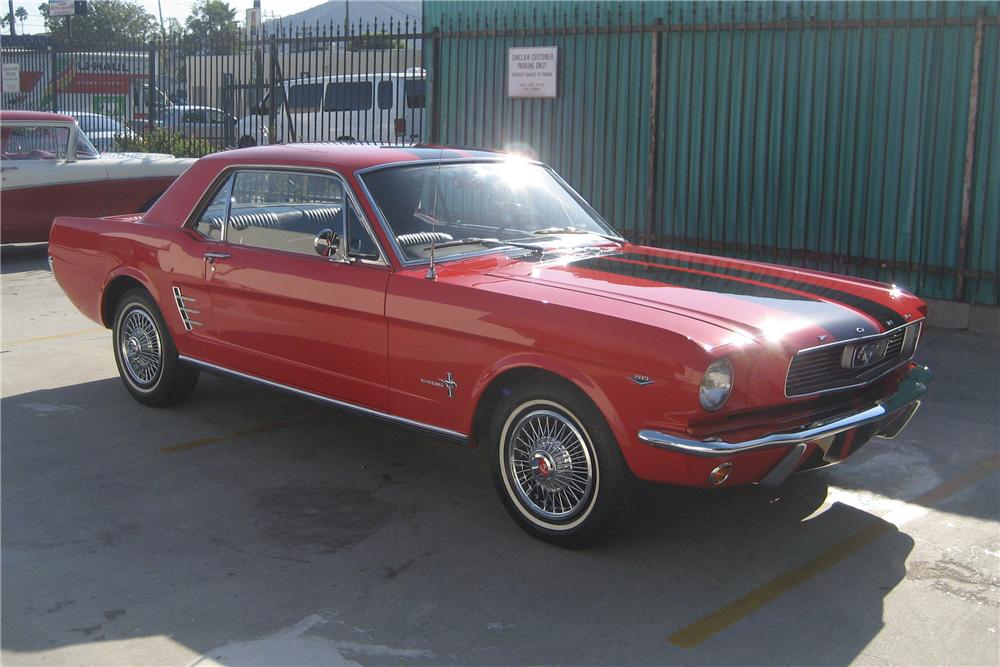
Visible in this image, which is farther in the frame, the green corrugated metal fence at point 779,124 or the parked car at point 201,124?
the parked car at point 201,124

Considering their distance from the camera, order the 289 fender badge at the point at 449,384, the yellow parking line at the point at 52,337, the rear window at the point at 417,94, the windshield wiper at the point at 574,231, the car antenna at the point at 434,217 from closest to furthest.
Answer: the 289 fender badge at the point at 449,384, the car antenna at the point at 434,217, the windshield wiper at the point at 574,231, the yellow parking line at the point at 52,337, the rear window at the point at 417,94

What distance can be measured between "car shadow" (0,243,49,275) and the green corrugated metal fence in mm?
5316

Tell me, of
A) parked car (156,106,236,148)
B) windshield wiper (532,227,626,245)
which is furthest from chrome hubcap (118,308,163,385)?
parked car (156,106,236,148)

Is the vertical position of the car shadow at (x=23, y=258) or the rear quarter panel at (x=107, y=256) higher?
the rear quarter panel at (x=107, y=256)

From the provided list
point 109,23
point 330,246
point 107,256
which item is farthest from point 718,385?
point 109,23

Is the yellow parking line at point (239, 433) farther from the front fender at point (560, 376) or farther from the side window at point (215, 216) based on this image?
the front fender at point (560, 376)

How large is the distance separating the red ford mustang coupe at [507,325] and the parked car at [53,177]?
576 cm

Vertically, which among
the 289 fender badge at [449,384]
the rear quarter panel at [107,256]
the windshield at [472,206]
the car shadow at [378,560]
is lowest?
A: the car shadow at [378,560]

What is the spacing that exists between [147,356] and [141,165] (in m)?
6.62

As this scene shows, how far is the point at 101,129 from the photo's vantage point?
19.7m

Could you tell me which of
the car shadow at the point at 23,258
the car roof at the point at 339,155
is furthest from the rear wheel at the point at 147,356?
the car shadow at the point at 23,258

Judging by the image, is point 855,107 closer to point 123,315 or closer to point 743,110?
point 743,110

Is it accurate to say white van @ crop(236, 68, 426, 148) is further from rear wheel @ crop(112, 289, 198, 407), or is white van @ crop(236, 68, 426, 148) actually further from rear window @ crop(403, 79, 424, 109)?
rear wheel @ crop(112, 289, 198, 407)

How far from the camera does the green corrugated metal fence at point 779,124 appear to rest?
8.73 meters
